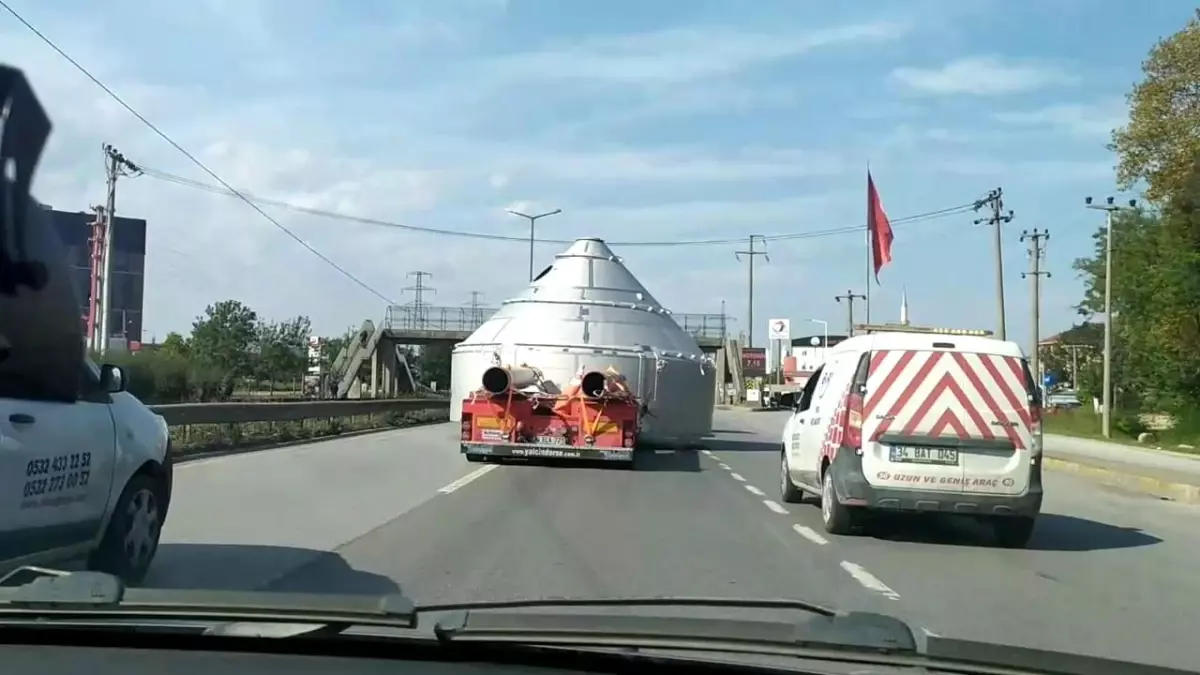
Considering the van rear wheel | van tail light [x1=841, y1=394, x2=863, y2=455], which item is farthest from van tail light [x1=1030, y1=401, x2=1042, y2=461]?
van tail light [x1=841, y1=394, x2=863, y2=455]

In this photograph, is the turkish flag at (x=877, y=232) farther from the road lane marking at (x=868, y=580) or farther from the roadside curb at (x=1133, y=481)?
the road lane marking at (x=868, y=580)

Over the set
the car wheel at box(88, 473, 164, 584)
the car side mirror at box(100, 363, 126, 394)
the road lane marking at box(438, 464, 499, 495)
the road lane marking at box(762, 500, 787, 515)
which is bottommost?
the road lane marking at box(438, 464, 499, 495)

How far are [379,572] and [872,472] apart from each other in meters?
4.67

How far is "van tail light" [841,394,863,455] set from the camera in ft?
38.8

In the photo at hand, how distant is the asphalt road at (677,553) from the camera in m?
8.41

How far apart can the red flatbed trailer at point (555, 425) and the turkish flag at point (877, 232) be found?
2363 cm

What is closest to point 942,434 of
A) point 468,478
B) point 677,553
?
point 677,553

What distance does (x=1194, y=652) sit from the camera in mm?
7160

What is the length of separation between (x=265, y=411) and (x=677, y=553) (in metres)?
16.4

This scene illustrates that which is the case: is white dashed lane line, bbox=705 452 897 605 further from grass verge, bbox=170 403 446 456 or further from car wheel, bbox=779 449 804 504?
grass verge, bbox=170 403 446 456

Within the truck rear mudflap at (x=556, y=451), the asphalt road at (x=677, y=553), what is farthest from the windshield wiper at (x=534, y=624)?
the truck rear mudflap at (x=556, y=451)

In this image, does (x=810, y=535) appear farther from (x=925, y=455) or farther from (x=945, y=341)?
(x=945, y=341)

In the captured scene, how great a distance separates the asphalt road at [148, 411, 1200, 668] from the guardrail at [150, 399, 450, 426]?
263cm

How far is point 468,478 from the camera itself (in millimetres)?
18516
